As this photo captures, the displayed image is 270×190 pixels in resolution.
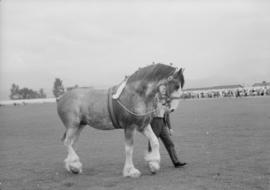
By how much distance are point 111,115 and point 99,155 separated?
10.8 ft

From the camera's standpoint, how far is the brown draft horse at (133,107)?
8562mm

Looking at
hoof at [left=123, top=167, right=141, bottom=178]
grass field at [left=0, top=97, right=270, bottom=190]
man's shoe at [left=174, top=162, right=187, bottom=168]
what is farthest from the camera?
man's shoe at [left=174, top=162, right=187, bottom=168]

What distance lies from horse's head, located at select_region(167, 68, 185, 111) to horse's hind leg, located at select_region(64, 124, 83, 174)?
7.88 ft

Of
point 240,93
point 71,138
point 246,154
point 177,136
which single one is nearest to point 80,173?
point 71,138

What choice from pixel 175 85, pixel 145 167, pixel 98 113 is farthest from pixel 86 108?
pixel 175 85

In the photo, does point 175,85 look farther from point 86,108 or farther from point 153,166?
point 86,108

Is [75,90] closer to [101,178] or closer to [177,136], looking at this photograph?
[101,178]

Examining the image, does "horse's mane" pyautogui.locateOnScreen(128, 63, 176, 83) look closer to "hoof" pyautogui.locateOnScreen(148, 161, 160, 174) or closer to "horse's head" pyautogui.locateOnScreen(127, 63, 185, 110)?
"horse's head" pyautogui.locateOnScreen(127, 63, 185, 110)

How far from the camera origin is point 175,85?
27.9 ft

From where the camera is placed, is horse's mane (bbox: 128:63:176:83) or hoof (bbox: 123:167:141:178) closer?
hoof (bbox: 123:167:141:178)

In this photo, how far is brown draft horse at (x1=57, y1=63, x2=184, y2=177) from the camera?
8.56m

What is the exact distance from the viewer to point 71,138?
9.46 m

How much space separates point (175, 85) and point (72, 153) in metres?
2.88

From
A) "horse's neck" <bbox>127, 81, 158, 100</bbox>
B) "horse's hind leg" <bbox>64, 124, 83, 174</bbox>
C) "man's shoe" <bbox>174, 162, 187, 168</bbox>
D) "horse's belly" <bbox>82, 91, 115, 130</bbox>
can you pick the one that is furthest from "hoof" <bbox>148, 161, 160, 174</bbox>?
"horse's hind leg" <bbox>64, 124, 83, 174</bbox>
